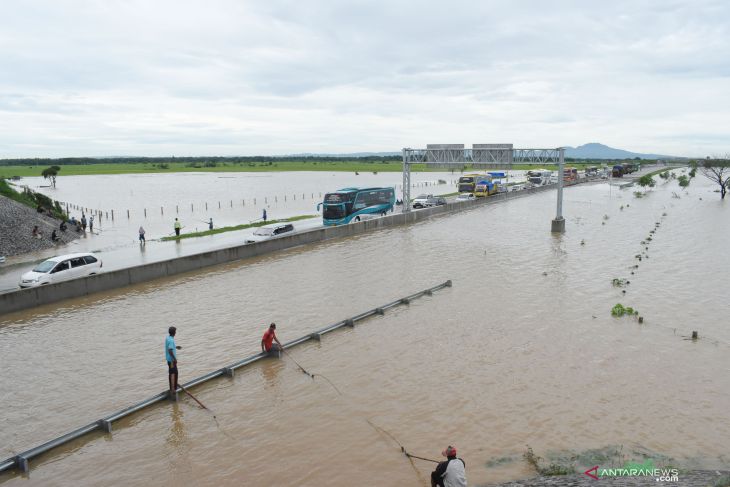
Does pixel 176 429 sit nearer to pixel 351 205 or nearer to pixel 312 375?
pixel 312 375

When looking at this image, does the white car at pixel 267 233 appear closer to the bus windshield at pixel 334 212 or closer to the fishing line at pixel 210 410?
the bus windshield at pixel 334 212

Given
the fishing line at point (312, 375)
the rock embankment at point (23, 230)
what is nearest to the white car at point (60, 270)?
the rock embankment at point (23, 230)

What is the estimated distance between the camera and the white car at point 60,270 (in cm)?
2233

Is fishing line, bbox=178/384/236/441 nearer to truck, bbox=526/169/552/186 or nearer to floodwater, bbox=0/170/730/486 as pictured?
floodwater, bbox=0/170/730/486

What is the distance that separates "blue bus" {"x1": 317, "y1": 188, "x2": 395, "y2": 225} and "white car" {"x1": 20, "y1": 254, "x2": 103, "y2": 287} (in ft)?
71.2

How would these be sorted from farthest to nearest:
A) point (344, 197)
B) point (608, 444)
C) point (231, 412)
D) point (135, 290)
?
point (344, 197) < point (135, 290) < point (231, 412) < point (608, 444)

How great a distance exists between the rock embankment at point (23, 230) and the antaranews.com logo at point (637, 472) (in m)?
32.9

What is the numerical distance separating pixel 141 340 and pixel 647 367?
1603 centimetres

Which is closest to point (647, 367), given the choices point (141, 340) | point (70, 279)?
point (141, 340)

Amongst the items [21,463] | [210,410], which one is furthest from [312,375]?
[21,463]

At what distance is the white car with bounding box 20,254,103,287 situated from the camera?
2233 centimetres

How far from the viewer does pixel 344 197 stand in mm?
44531

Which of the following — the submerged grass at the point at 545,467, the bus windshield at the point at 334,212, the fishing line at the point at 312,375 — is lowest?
the submerged grass at the point at 545,467

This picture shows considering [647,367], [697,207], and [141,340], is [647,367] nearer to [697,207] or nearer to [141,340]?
[141,340]
